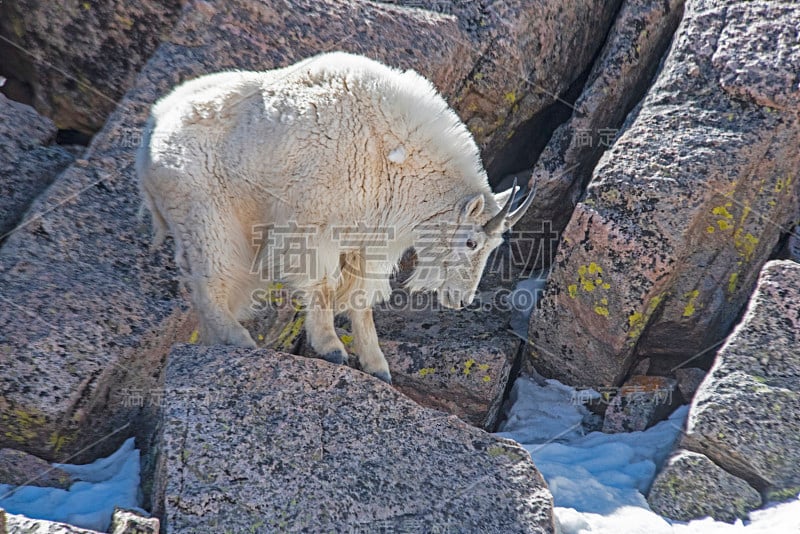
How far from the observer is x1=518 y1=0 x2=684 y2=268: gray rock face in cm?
720

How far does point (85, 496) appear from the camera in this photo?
430 centimetres

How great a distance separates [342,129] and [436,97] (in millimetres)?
760

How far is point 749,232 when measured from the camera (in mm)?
6102

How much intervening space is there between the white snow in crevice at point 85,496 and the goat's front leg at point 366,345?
1743mm

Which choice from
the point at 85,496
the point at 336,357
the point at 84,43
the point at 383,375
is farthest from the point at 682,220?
the point at 84,43

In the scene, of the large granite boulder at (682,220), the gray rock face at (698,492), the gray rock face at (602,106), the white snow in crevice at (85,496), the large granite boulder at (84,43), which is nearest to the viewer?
the white snow in crevice at (85,496)

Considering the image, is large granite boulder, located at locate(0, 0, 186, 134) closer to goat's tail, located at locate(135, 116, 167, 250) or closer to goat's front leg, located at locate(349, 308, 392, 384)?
goat's tail, located at locate(135, 116, 167, 250)

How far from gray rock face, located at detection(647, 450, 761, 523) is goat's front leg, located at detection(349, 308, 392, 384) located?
204cm

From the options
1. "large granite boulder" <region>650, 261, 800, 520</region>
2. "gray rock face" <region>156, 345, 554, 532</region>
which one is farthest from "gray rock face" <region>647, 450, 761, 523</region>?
"gray rock face" <region>156, 345, 554, 532</region>

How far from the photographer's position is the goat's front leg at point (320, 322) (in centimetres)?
540

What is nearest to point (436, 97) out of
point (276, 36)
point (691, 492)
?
point (276, 36)

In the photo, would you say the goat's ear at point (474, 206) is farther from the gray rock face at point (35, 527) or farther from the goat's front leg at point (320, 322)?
the gray rock face at point (35, 527)

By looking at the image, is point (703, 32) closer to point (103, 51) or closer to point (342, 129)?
point (342, 129)

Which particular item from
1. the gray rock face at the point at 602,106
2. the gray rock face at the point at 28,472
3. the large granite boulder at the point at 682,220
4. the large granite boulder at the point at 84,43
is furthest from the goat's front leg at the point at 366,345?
the large granite boulder at the point at 84,43
